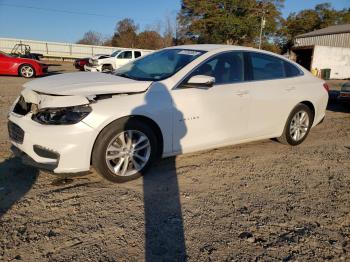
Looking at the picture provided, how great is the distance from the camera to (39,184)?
3.62 m

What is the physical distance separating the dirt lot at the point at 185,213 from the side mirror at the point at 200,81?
111 cm

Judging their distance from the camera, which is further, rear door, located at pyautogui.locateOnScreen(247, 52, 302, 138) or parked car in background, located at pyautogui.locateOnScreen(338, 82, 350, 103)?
parked car in background, located at pyautogui.locateOnScreen(338, 82, 350, 103)

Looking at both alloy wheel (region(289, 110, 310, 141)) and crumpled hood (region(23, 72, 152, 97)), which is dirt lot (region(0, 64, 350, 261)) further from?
crumpled hood (region(23, 72, 152, 97))

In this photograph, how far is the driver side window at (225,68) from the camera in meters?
4.24

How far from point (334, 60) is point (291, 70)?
1038 inches

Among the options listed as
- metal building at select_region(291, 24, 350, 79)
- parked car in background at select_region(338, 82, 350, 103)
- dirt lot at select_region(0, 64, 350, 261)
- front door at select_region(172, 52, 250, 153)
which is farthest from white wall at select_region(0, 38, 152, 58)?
front door at select_region(172, 52, 250, 153)

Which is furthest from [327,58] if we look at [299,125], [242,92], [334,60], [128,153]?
[128,153]

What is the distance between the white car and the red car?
1258 cm

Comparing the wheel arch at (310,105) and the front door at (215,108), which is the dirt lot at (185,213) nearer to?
the front door at (215,108)

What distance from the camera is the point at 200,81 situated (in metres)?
3.91

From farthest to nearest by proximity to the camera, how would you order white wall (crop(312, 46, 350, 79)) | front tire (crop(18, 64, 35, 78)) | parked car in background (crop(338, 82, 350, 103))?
white wall (crop(312, 46, 350, 79))
front tire (crop(18, 64, 35, 78))
parked car in background (crop(338, 82, 350, 103))

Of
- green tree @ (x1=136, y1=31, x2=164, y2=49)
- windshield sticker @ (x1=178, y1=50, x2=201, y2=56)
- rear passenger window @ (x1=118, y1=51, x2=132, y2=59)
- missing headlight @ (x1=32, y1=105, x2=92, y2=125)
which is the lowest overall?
missing headlight @ (x1=32, y1=105, x2=92, y2=125)

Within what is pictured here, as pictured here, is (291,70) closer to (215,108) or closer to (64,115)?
(215,108)

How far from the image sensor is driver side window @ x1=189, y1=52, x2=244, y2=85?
4242mm
